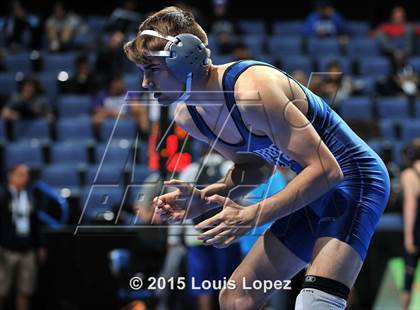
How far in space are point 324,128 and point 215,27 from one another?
10226 millimetres

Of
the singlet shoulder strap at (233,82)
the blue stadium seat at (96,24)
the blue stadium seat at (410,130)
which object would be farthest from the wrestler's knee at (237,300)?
the blue stadium seat at (96,24)

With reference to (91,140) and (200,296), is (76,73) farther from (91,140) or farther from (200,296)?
(200,296)

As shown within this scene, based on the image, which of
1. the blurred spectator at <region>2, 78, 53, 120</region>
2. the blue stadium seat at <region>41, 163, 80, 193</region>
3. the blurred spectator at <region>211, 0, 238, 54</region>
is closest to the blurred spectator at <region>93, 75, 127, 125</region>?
the blurred spectator at <region>2, 78, 53, 120</region>

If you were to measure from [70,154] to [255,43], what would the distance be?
4.09 m

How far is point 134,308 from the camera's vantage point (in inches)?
268

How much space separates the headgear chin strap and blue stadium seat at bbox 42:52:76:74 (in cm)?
895

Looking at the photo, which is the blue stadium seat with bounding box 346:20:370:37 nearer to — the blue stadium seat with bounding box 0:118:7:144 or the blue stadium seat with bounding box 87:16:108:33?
the blue stadium seat with bounding box 87:16:108:33

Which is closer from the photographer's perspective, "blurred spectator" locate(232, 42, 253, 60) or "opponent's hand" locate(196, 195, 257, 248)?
"opponent's hand" locate(196, 195, 257, 248)

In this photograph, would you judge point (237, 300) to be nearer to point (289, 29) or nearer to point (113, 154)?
point (113, 154)

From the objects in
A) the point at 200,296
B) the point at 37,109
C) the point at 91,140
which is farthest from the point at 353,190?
the point at 37,109

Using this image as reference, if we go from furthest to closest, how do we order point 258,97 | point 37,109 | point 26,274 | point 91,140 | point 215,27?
point 215,27 → point 37,109 → point 91,140 → point 26,274 → point 258,97

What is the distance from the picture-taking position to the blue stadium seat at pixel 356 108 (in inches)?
425

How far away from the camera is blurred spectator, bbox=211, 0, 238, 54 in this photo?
12.5m

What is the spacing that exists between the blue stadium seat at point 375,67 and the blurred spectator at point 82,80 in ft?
12.5
